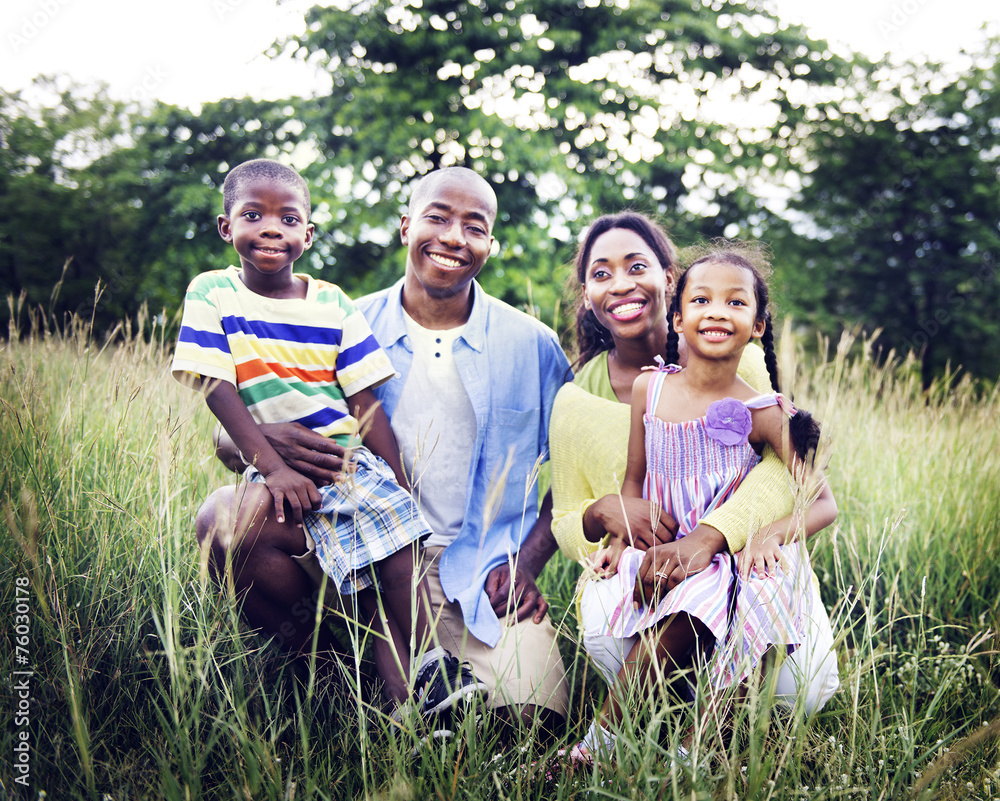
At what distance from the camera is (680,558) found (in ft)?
5.72

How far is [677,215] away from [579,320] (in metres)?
10.4

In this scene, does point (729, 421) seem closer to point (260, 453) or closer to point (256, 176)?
point (260, 453)

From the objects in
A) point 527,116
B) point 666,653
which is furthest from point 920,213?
point 666,653

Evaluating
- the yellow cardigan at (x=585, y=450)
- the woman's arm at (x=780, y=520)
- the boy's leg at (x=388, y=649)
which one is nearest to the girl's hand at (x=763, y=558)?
the woman's arm at (x=780, y=520)

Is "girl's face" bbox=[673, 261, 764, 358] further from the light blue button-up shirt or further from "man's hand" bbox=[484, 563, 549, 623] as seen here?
"man's hand" bbox=[484, 563, 549, 623]

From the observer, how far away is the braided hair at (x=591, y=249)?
2326mm

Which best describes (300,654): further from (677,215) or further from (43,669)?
(677,215)

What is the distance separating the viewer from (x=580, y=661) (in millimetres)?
2457

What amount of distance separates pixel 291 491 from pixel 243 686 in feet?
1.62

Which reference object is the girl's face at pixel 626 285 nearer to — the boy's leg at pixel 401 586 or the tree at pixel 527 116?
the boy's leg at pixel 401 586

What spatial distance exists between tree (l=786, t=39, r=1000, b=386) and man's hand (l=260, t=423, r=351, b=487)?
1199 centimetres

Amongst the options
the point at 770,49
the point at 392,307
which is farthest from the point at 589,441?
the point at 770,49

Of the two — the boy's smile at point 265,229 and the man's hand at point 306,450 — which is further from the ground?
the boy's smile at point 265,229

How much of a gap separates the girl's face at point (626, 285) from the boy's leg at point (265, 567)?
46.9 inches
